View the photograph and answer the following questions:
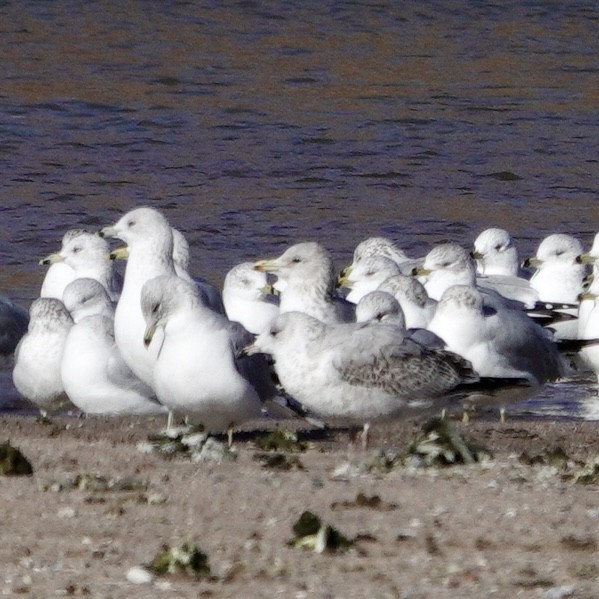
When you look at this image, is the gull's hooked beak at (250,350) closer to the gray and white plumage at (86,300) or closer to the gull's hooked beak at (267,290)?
the gray and white plumage at (86,300)

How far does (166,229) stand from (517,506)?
3.87 m

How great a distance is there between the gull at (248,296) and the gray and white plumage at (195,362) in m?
3.06

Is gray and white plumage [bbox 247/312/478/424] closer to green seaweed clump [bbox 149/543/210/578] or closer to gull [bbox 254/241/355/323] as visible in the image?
gull [bbox 254/241/355/323]

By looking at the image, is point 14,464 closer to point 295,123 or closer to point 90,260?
point 90,260

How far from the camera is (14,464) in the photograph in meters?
6.54

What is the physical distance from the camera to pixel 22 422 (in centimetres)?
859

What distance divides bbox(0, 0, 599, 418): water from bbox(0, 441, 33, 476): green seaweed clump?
4.97 m

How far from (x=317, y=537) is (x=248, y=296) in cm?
591

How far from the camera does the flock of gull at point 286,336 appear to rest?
25.7 feet

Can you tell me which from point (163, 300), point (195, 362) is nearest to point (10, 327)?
point (163, 300)

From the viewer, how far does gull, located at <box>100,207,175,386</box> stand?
858cm

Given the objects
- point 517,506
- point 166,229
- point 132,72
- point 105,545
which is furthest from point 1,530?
point 132,72

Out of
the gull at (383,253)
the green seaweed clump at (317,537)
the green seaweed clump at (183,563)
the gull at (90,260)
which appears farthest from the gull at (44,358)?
the green seaweed clump at (183,563)

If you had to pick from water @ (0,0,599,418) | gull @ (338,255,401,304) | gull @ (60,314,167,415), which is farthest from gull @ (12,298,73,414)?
water @ (0,0,599,418)
